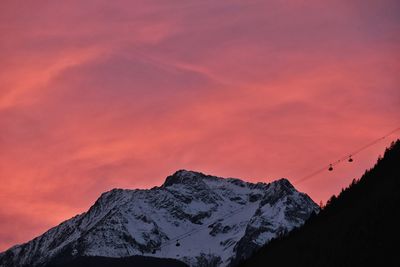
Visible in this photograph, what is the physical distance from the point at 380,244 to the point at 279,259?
53.3 meters

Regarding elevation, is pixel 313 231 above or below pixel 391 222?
above

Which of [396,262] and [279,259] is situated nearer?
[396,262]

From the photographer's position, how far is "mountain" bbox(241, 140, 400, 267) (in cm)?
14650

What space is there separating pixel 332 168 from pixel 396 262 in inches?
600

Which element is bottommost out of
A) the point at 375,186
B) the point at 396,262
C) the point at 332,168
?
the point at 396,262

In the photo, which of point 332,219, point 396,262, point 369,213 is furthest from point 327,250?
point 396,262

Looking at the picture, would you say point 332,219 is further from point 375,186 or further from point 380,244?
point 380,244

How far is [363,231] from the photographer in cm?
15488

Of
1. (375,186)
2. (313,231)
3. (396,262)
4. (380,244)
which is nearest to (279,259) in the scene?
(313,231)

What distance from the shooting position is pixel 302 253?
186 meters

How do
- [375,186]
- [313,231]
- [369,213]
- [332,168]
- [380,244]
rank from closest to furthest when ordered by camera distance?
[332,168] → [380,244] → [369,213] → [375,186] → [313,231]

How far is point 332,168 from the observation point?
424 ft

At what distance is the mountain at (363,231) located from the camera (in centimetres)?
14650

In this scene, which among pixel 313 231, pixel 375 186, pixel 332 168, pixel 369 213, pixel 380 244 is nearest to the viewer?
pixel 332 168
